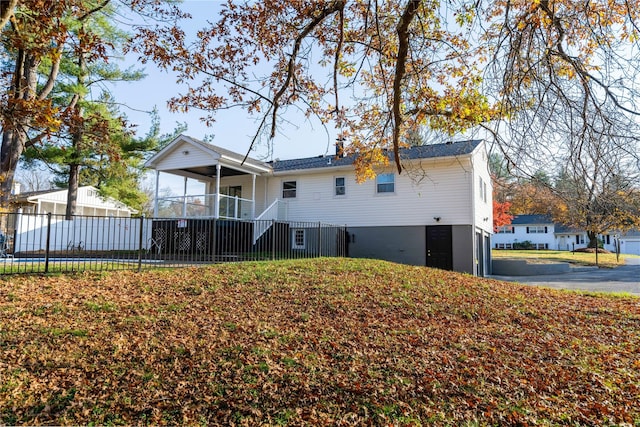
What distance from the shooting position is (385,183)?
54.3 feet

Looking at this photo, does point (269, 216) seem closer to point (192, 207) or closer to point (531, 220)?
point (192, 207)

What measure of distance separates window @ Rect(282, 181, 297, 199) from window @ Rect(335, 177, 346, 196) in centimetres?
228

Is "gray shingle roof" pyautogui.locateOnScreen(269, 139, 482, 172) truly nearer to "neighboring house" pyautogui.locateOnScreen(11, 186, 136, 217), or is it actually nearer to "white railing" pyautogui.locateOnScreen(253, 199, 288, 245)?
"white railing" pyautogui.locateOnScreen(253, 199, 288, 245)

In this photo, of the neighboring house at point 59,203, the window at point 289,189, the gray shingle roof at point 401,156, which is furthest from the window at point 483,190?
the neighboring house at point 59,203

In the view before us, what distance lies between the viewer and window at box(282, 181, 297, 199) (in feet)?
61.1

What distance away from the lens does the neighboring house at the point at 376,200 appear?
49.1 ft

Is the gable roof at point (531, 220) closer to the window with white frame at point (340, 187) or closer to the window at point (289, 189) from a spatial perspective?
the window with white frame at point (340, 187)

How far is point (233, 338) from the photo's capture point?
5.09m

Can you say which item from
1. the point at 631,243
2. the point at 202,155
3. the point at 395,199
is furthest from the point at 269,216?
the point at 631,243

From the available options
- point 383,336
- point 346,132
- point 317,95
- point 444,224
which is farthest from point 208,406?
point 444,224

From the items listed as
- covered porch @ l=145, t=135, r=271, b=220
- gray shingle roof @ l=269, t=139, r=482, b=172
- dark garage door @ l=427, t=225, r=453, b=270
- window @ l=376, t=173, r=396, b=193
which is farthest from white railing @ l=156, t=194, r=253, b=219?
dark garage door @ l=427, t=225, r=453, b=270

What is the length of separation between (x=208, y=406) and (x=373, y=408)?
1551mm

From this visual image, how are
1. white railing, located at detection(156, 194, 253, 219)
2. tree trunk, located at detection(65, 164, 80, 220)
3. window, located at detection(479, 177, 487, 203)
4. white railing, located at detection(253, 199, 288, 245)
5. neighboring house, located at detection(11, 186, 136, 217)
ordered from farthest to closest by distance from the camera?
neighboring house, located at detection(11, 186, 136, 217) < tree trunk, located at detection(65, 164, 80, 220) < window, located at detection(479, 177, 487, 203) < white railing, located at detection(156, 194, 253, 219) < white railing, located at detection(253, 199, 288, 245)

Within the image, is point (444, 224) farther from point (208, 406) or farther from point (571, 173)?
point (208, 406)
